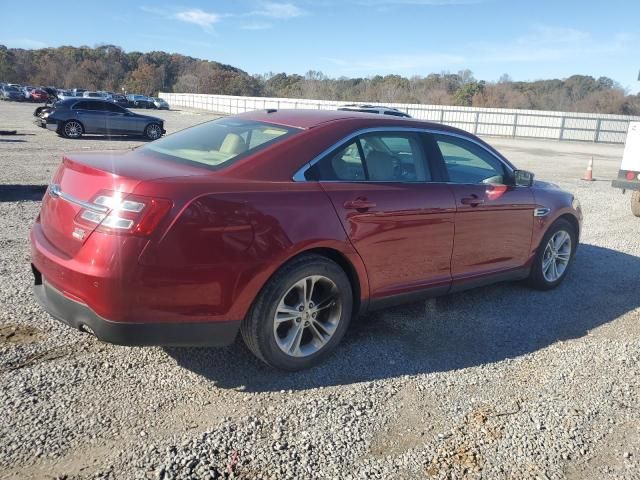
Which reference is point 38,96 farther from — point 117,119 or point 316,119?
point 316,119

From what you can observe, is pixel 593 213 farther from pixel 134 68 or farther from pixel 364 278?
pixel 134 68

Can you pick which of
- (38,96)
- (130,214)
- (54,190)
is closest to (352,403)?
(130,214)

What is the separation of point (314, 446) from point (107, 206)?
167cm

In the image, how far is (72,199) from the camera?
310 centimetres

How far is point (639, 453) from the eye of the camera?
293 centimetres

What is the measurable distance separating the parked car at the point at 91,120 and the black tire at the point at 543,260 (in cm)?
1807

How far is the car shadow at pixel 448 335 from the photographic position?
353 centimetres

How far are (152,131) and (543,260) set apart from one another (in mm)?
18877

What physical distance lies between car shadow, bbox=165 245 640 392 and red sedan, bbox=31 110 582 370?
0.77ft

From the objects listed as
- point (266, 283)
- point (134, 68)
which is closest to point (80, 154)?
point (266, 283)

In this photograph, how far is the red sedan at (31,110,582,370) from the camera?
2.85 meters

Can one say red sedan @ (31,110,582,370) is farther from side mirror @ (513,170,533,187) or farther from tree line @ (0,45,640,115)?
tree line @ (0,45,640,115)

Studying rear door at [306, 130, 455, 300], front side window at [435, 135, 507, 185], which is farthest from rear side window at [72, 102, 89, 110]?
rear door at [306, 130, 455, 300]

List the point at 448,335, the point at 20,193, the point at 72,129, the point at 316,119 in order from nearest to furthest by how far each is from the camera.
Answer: the point at 316,119, the point at 448,335, the point at 20,193, the point at 72,129
